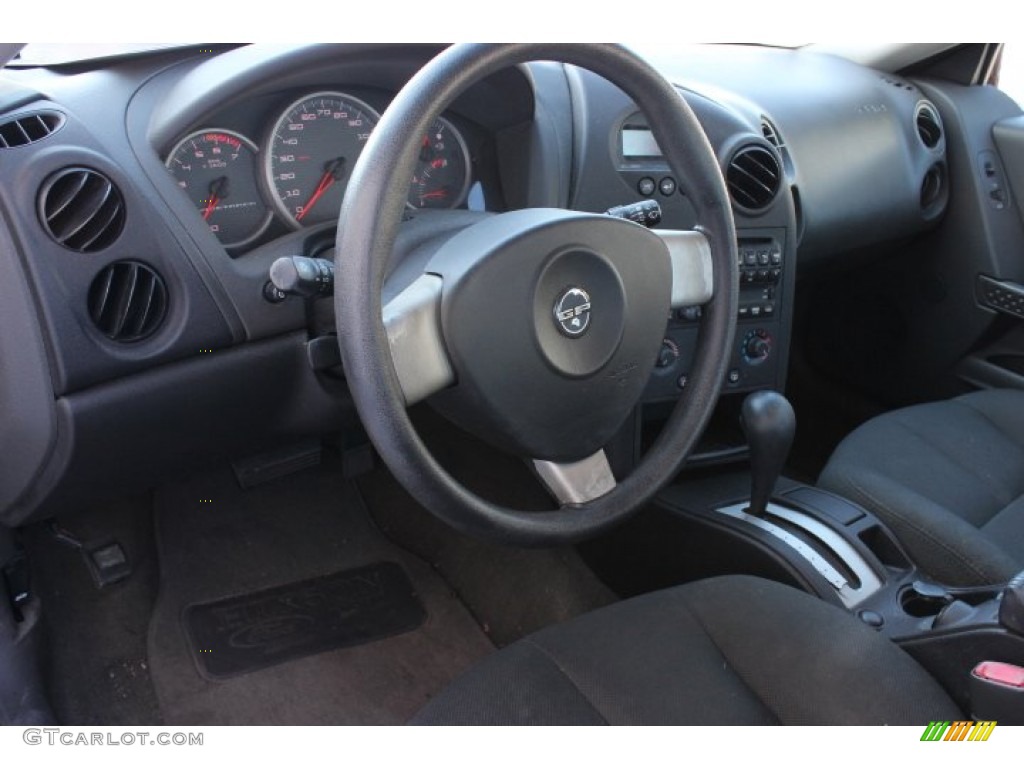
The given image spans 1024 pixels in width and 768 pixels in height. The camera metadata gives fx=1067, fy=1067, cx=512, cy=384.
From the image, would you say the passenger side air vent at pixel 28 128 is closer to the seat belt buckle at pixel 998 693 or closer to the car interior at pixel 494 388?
the car interior at pixel 494 388

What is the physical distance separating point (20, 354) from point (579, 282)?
68 cm

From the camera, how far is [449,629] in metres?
1.98

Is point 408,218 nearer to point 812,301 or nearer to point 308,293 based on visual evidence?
point 308,293

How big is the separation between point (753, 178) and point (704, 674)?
A: 95 centimetres

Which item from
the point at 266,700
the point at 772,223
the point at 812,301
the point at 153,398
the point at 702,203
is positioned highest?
the point at 702,203

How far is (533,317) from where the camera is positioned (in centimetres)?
111

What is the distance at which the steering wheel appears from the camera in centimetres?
100

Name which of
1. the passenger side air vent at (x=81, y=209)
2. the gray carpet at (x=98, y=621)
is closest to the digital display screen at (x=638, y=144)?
the passenger side air vent at (x=81, y=209)

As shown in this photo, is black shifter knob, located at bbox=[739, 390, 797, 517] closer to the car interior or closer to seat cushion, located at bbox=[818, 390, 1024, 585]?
the car interior

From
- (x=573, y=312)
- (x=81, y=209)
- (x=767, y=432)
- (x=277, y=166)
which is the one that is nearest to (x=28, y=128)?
(x=81, y=209)

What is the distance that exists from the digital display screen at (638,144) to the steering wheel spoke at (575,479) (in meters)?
0.67

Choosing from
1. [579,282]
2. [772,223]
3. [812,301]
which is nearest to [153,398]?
[579,282]

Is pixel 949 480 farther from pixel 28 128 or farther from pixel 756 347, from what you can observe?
pixel 28 128
